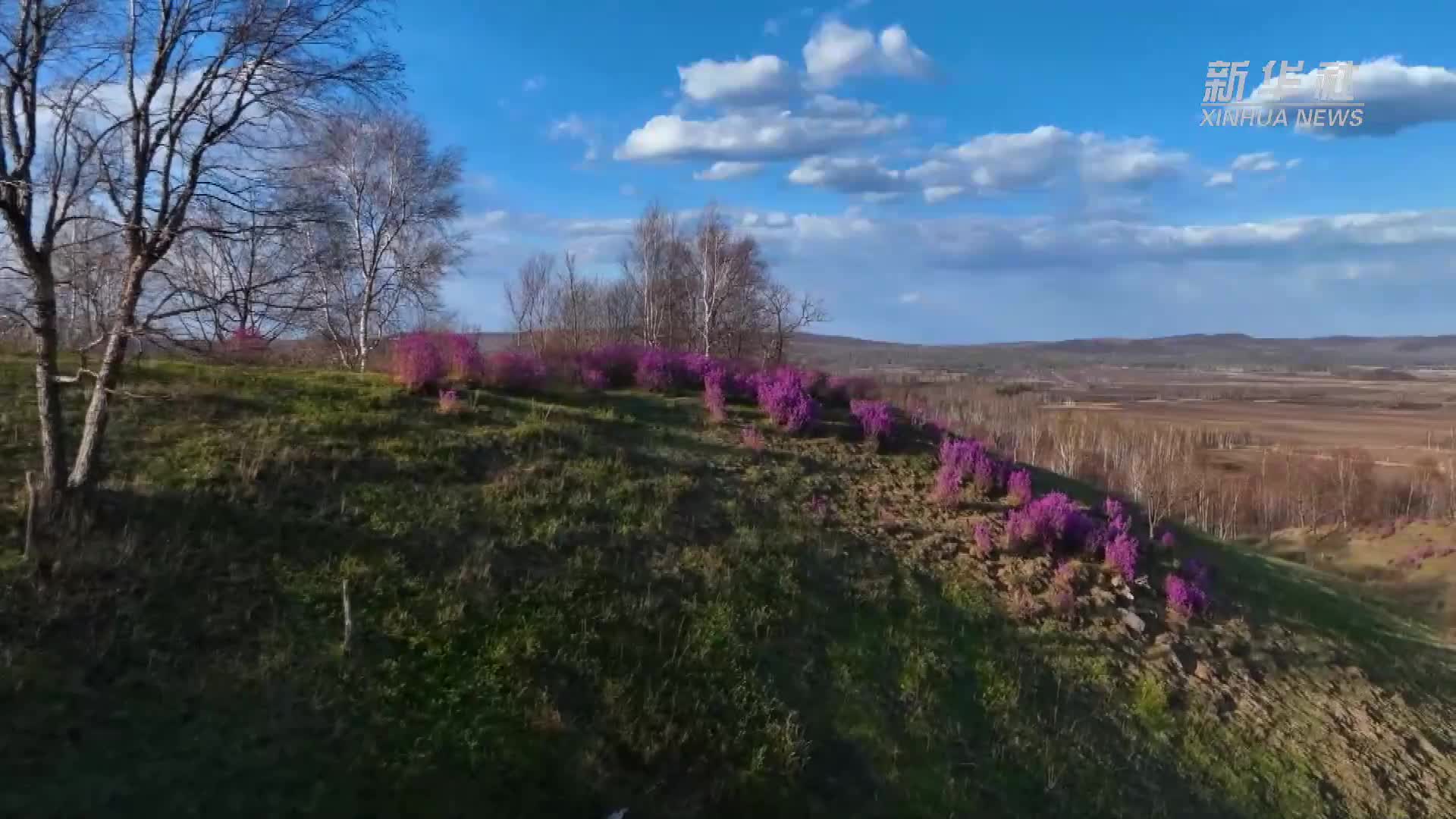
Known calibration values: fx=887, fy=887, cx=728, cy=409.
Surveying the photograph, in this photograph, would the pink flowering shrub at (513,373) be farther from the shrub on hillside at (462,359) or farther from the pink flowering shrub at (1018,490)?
the pink flowering shrub at (1018,490)

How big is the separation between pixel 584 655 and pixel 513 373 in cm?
816

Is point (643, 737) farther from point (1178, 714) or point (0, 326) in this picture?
point (0, 326)

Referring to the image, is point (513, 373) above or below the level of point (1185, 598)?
above

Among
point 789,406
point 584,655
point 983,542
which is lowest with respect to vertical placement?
point 584,655

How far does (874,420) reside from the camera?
14562 mm

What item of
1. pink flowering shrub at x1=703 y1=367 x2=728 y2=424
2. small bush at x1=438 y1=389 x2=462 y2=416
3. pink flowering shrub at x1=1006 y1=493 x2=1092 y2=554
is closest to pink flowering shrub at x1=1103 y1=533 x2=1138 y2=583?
pink flowering shrub at x1=1006 y1=493 x2=1092 y2=554

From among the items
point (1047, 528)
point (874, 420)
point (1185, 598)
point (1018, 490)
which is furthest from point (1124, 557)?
point (874, 420)

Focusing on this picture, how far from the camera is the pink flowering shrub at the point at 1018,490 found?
13008mm

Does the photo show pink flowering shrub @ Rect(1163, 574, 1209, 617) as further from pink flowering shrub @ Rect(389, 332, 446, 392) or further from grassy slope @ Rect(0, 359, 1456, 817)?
pink flowering shrub @ Rect(389, 332, 446, 392)

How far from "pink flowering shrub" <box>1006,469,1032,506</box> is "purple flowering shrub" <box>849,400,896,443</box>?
2181 millimetres

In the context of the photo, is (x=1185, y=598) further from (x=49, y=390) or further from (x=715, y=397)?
(x=49, y=390)

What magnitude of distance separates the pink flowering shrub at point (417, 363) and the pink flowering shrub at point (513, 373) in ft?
2.86

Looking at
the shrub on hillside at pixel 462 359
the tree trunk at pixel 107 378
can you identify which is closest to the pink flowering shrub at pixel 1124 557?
the shrub on hillside at pixel 462 359

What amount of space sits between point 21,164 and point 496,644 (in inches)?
216
